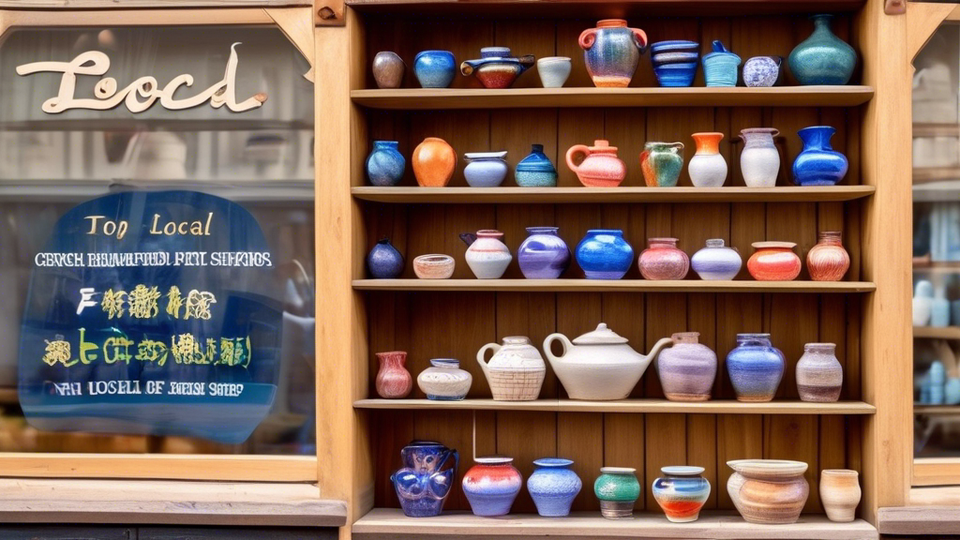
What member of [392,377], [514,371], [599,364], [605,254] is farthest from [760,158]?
[392,377]

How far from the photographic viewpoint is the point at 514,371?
3.34 meters

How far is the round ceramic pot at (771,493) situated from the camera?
3.22m

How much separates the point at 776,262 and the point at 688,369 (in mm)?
435

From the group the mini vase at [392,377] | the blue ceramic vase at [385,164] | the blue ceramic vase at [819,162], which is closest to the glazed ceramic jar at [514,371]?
the mini vase at [392,377]

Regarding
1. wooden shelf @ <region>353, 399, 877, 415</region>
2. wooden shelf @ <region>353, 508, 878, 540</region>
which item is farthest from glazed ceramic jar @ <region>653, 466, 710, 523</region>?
wooden shelf @ <region>353, 399, 877, 415</region>

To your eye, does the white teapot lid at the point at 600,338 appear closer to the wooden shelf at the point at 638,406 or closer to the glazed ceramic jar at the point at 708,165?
the wooden shelf at the point at 638,406

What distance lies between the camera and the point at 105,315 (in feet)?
11.4

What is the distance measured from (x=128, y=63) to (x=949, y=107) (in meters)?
2.66

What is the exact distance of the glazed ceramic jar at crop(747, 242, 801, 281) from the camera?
3334 mm

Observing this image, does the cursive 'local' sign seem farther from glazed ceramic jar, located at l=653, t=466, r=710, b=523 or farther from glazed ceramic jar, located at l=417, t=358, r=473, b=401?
glazed ceramic jar, located at l=653, t=466, r=710, b=523

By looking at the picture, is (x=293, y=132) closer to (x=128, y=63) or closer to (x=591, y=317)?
(x=128, y=63)

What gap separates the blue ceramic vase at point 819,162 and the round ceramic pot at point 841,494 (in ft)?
2.97

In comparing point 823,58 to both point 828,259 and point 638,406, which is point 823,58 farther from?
point 638,406

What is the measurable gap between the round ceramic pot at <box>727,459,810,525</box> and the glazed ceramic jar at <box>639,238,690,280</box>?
0.63 metres
